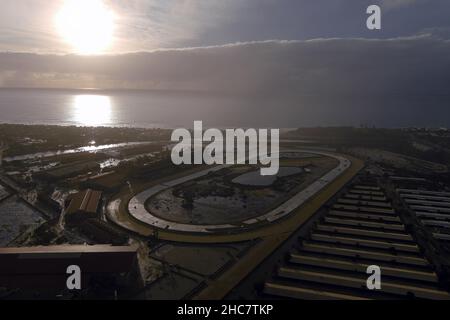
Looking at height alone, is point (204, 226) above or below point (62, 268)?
above

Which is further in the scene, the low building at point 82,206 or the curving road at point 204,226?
the low building at point 82,206

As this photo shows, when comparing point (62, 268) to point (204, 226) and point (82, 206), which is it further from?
point (82, 206)

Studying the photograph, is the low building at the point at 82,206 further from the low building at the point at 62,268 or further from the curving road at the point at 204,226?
the low building at the point at 62,268

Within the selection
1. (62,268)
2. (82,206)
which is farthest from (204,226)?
(62,268)

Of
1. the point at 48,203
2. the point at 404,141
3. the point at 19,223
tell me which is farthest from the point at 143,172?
the point at 404,141

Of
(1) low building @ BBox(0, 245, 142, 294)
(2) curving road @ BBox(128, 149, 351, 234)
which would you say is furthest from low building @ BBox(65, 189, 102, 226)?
(1) low building @ BBox(0, 245, 142, 294)

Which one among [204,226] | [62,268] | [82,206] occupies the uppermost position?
[82,206]

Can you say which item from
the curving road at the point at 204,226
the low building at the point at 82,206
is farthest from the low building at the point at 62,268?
the low building at the point at 82,206

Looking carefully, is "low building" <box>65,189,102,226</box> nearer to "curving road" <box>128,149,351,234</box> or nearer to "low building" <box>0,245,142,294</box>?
"curving road" <box>128,149,351,234</box>

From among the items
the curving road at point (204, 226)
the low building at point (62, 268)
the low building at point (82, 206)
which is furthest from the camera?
the low building at point (82, 206)
